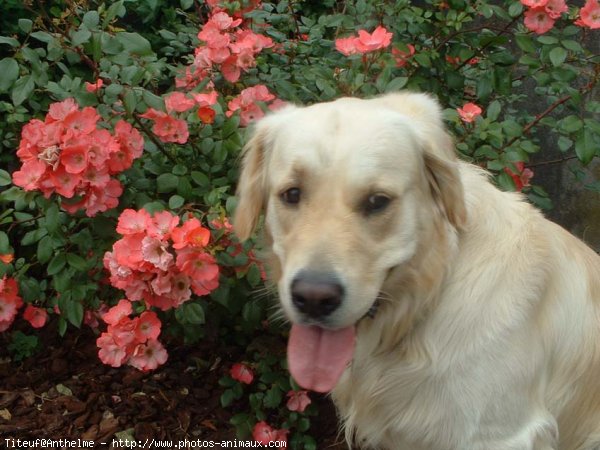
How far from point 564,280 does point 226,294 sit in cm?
111

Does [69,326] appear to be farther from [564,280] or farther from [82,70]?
[564,280]

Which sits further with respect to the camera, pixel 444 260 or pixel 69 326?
pixel 69 326

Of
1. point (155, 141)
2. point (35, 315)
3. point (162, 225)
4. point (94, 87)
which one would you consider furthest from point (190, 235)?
point (35, 315)

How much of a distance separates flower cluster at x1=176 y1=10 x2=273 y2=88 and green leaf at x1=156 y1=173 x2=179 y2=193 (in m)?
0.42

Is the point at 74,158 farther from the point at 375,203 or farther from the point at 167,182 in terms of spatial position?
the point at 375,203

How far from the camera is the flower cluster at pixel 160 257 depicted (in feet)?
7.43

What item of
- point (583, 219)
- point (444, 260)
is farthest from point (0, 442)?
point (583, 219)

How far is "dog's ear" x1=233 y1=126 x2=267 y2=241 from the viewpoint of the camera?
2436mm

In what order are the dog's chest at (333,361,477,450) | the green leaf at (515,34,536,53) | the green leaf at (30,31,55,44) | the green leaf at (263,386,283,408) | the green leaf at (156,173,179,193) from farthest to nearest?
the green leaf at (263,386,283,408), the green leaf at (515,34,536,53), the green leaf at (156,173,179,193), the green leaf at (30,31,55,44), the dog's chest at (333,361,477,450)

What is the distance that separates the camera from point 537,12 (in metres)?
2.81

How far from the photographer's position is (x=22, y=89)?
258cm

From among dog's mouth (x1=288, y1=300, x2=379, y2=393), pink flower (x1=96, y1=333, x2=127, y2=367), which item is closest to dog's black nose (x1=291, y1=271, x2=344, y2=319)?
dog's mouth (x1=288, y1=300, x2=379, y2=393)

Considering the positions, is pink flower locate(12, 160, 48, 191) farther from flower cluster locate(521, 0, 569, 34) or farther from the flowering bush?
flower cluster locate(521, 0, 569, 34)

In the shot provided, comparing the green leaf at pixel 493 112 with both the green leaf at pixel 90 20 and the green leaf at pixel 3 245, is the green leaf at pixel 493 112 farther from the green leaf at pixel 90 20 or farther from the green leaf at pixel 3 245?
the green leaf at pixel 3 245
